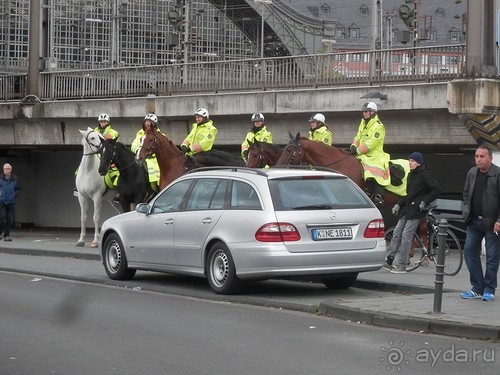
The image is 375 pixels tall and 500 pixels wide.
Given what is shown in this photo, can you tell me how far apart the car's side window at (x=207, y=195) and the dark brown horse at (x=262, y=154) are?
3650 mm

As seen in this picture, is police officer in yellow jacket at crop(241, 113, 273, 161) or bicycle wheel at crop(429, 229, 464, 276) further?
police officer in yellow jacket at crop(241, 113, 273, 161)

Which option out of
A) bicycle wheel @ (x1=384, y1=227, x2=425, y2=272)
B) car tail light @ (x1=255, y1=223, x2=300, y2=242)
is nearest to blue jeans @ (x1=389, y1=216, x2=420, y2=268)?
bicycle wheel @ (x1=384, y1=227, x2=425, y2=272)

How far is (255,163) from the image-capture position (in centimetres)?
1930

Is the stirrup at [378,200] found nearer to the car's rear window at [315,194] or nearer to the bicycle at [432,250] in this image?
the bicycle at [432,250]

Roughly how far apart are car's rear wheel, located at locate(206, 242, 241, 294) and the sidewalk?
14.5 inches

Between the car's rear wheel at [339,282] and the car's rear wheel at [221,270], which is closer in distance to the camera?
the car's rear wheel at [221,270]

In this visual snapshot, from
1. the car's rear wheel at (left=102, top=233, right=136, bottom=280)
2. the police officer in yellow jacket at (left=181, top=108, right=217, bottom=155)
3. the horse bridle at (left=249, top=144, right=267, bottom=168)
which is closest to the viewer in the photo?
the car's rear wheel at (left=102, top=233, right=136, bottom=280)

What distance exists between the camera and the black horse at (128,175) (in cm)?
2244

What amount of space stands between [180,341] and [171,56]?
4875 cm

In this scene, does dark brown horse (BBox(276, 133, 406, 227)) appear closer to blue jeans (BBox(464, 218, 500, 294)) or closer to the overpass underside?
the overpass underside

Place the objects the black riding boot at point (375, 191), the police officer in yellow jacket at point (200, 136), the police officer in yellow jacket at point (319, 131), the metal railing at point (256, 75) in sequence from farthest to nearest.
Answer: the metal railing at point (256, 75) < the police officer in yellow jacket at point (200, 136) < the police officer in yellow jacket at point (319, 131) < the black riding boot at point (375, 191)

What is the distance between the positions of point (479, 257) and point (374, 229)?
1649mm

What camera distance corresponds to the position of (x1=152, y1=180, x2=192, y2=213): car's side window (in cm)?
1589

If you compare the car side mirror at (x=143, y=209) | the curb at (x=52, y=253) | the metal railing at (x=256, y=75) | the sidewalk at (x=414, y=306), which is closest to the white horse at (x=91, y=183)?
the curb at (x=52, y=253)
